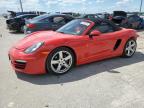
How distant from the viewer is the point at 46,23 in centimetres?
1166

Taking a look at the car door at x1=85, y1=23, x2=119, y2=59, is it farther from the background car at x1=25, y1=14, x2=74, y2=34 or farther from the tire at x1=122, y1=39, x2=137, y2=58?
the background car at x1=25, y1=14, x2=74, y2=34

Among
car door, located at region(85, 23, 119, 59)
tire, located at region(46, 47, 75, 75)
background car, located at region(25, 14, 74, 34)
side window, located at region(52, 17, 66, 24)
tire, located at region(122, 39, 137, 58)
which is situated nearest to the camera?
tire, located at region(46, 47, 75, 75)

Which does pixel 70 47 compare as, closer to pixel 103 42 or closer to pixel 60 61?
pixel 60 61

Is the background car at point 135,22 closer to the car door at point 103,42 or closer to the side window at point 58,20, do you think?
the side window at point 58,20

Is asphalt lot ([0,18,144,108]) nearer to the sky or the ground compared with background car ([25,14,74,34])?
nearer to the ground

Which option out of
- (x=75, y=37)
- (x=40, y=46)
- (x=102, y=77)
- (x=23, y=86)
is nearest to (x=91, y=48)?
(x=75, y=37)

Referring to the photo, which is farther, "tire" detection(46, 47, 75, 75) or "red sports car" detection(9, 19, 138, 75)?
"tire" detection(46, 47, 75, 75)

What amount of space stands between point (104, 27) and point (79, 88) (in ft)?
8.11

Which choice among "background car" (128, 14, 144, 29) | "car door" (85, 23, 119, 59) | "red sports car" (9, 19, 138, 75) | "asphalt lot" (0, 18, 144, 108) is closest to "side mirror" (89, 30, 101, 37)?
"red sports car" (9, 19, 138, 75)

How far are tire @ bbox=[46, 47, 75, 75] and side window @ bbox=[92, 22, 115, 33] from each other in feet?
4.04

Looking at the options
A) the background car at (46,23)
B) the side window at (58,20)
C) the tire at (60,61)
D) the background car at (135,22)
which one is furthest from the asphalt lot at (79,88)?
the background car at (135,22)

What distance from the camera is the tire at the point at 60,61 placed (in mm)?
4816

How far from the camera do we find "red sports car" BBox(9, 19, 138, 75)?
4.67 m

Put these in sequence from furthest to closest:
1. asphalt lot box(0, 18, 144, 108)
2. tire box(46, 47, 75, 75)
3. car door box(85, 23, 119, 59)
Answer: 1. car door box(85, 23, 119, 59)
2. tire box(46, 47, 75, 75)
3. asphalt lot box(0, 18, 144, 108)
